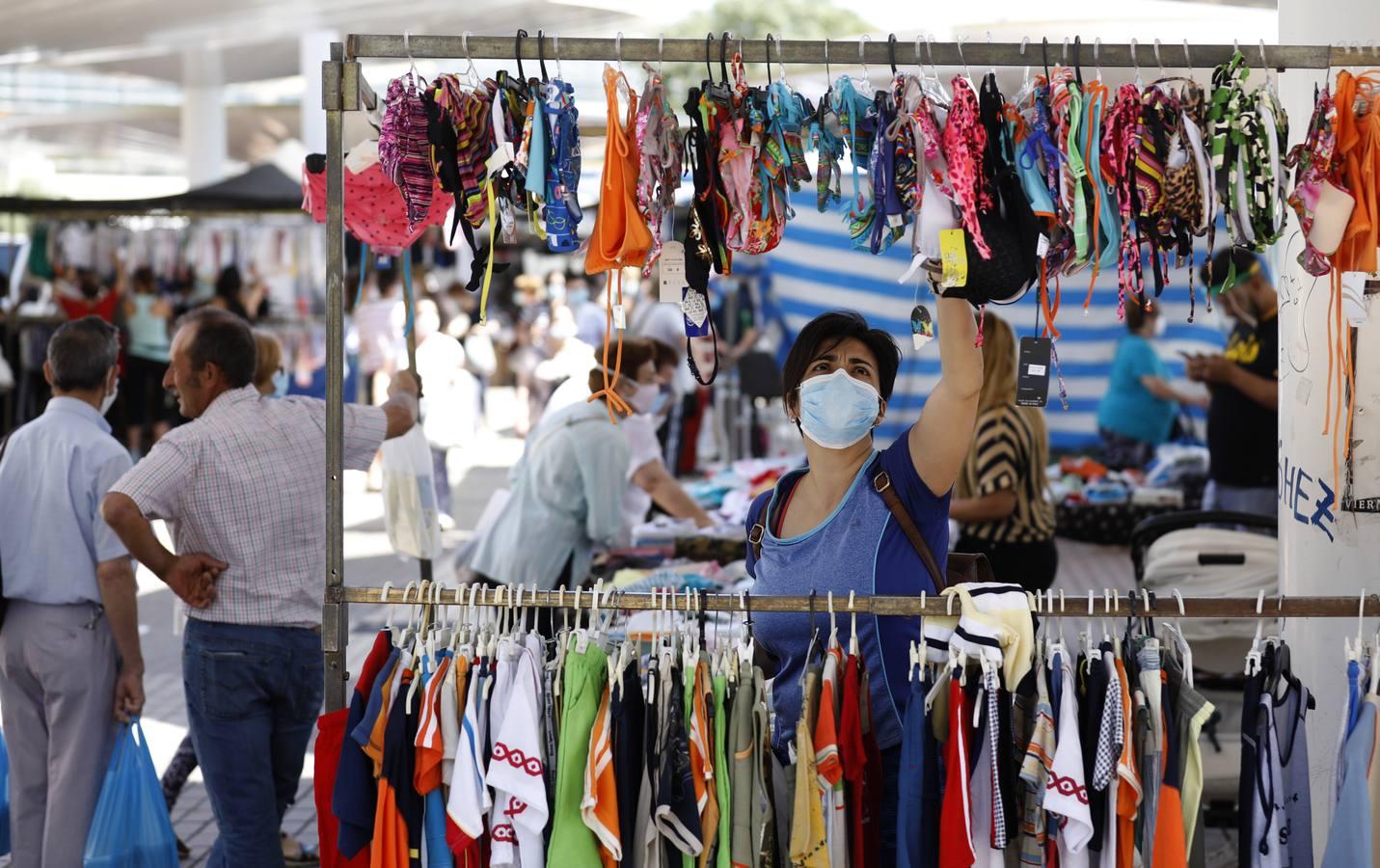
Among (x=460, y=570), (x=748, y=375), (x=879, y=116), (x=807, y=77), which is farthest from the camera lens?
(x=807, y=77)

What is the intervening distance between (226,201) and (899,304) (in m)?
4.75

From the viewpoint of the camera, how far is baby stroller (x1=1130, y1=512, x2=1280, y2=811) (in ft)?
16.3

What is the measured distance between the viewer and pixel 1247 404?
671 centimetres

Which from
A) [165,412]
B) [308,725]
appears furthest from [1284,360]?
[165,412]

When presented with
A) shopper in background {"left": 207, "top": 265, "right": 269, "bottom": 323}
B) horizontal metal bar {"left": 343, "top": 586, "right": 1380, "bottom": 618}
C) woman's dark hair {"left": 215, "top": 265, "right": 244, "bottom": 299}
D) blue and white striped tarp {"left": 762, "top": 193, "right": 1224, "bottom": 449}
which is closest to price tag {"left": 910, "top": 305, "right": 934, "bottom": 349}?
horizontal metal bar {"left": 343, "top": 586, "right": 1380, "bottom": 618}

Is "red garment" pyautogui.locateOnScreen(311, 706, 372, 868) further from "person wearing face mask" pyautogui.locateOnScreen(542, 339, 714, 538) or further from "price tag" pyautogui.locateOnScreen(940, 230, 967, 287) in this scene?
"person wearing face mask" pyautogui.locateOnScreen(542, 339, 714, 538)

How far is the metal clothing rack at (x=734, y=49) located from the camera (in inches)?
109

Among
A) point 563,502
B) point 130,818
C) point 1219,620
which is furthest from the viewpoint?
point 563,502

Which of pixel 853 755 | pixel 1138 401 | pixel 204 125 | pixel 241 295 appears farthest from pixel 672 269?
pixel 204 125

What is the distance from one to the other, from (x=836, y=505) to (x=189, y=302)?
1064 centimetres

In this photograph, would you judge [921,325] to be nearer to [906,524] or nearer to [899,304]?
[906,524]

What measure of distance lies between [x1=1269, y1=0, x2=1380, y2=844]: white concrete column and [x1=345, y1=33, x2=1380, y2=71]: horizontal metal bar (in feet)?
3.03

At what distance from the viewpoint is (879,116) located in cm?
278

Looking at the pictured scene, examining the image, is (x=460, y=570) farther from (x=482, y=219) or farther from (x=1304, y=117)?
(x=1304, y=117)
